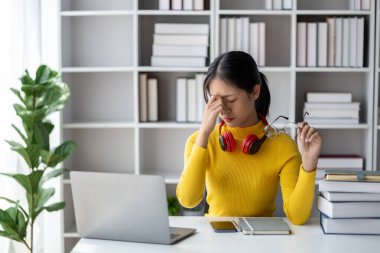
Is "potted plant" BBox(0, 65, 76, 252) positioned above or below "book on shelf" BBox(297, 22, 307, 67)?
below

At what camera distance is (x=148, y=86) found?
3.78 m

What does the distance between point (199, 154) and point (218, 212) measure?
10.9 inches

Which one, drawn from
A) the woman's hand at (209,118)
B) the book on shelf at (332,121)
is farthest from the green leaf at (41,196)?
the book on shelf at (332,121)

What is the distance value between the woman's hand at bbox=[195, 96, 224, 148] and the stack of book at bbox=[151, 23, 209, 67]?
1.39 m

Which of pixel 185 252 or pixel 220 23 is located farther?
pixel 220 23

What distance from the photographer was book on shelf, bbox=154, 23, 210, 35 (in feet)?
12.1

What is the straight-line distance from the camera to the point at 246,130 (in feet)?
8.20

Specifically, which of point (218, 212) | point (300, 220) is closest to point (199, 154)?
point (218, 212)

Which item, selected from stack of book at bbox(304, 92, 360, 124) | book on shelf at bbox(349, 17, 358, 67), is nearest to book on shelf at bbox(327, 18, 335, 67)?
book on shelf at bbox(349, 17, 358, 67)

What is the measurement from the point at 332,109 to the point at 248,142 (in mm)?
1510

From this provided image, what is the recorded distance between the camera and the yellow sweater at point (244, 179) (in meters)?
2.37

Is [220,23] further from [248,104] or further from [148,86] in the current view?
[248,104]

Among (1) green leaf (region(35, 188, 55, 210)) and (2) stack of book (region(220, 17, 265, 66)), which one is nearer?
(1) green leaf (region(35, 188, 55, 210))

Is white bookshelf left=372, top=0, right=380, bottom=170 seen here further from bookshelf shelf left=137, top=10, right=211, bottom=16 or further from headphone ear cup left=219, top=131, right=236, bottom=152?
Result: headphone ear cup left=219, top=131, right=236, bottom=152
